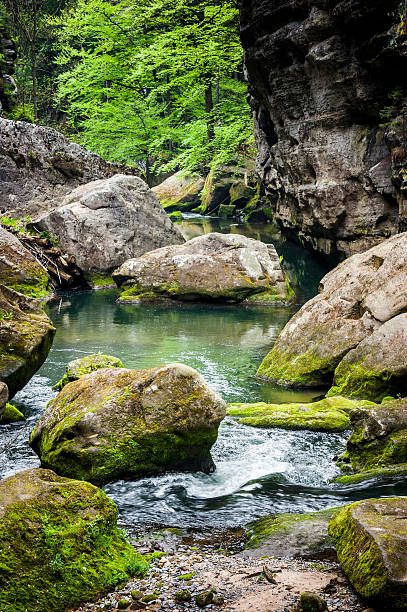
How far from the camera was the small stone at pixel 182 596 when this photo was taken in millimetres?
4074

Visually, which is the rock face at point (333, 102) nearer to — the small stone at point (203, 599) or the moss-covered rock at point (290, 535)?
the moss-covered rock at point (290, 535)

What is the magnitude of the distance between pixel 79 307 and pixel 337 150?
9.78 metres

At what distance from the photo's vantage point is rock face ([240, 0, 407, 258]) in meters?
15.0

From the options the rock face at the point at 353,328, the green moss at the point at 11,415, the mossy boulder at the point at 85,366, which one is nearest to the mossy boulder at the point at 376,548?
the rock face at the point at 353,328

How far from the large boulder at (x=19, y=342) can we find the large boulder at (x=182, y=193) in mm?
33853

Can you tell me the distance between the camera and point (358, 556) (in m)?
4.16

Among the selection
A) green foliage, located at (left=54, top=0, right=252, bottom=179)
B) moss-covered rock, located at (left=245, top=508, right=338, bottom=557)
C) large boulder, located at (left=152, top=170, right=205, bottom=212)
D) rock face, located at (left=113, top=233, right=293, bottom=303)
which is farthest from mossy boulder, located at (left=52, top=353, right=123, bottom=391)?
large boulder, located at (left=152, top=170, right=205, bottom=212)

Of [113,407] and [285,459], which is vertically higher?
[113,407]

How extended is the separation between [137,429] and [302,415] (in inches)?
116

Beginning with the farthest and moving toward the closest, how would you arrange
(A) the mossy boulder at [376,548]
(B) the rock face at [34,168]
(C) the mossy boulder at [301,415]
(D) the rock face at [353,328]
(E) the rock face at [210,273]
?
(B) the rock face at [34,168]
(E) the rock face at [210,273]
(D) the rock face at [353,328]
(C) the mossy boulder at [301,415]
(A) the mossy boulder at [376,548]

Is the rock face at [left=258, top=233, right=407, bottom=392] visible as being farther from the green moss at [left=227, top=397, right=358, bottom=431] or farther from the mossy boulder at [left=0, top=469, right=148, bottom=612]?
the mossy boulder at [left=0, top=469, right=148, bottom=612]

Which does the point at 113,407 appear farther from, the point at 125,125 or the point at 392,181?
the point at 125,125

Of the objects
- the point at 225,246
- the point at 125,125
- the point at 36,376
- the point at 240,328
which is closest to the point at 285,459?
the point at 36,376

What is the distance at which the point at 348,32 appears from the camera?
1536 centimetres
